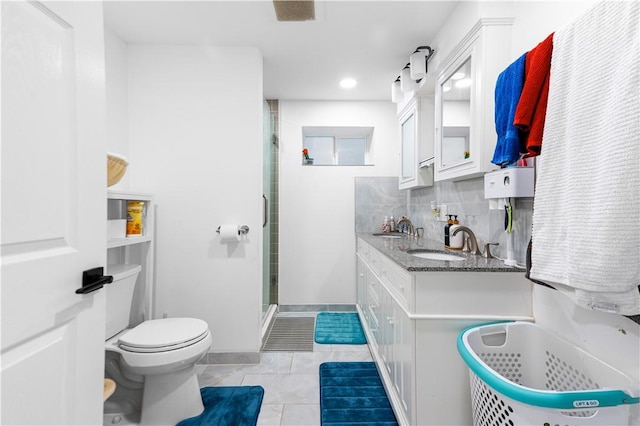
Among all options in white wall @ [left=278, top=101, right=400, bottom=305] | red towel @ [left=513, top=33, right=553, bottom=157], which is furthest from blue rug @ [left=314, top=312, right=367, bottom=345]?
red towel @ [left=513, top=33, right=553, bottom=157]

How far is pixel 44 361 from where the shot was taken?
0.68 m

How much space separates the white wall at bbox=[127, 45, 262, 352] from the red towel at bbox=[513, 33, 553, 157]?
164 cm

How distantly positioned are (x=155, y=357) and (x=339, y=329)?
168 centimetres

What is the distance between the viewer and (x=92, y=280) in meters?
0.82

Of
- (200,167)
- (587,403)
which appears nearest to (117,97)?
(200,167)

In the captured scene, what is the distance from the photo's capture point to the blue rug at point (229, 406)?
1560 millimetres

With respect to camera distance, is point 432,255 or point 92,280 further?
point 432,255

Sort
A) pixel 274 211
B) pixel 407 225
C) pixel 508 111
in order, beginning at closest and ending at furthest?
pixel 508 111, pixel 407 225, pixel 274 211

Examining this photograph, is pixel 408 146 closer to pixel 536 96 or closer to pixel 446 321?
pixel 536 96

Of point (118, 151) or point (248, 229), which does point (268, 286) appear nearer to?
point (248, 229)

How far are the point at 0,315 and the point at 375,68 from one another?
2.64 meters

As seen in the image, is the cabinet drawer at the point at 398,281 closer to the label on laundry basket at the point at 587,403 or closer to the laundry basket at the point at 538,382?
the laundry basket at the point at 538,382

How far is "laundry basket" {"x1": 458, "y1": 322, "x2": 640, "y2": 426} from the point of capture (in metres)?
0.80

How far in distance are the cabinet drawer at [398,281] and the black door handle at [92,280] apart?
1156 millimetres
